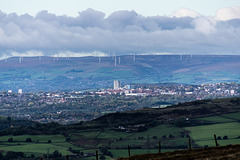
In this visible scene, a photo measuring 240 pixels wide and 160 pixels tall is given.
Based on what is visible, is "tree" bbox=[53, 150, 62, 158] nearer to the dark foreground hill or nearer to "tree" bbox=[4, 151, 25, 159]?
"tree" bbox=[4, 151, 25, 159]

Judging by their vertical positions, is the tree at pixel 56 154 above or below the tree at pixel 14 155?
above

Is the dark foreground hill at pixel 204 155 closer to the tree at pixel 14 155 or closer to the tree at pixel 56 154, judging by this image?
the tree at pixel 56 154

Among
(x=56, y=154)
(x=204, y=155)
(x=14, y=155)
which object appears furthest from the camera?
(x=14, y=155)

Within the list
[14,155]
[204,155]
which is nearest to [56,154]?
[14,155]

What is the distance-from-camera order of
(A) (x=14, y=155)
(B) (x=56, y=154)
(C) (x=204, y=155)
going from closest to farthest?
1. (C) (x=204, y=155)
2. (B) (x=56, y=154)
3. (A) (x=14, y=155)

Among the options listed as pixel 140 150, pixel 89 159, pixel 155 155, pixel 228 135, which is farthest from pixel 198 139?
pixel 155 155

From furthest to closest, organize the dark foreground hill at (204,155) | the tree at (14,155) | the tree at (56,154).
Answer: the tree at (14,155) → the tree at (56,154) → the dark foreground hill at (204,155)

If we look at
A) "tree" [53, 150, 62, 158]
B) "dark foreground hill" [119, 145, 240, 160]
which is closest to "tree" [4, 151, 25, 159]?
"tree" [53, 150, 62, 158]

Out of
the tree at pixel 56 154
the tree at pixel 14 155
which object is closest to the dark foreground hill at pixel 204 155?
the tree at pixel 56 154

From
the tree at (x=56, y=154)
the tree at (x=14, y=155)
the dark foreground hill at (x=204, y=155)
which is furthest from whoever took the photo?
the tree at (x=14, y=155)

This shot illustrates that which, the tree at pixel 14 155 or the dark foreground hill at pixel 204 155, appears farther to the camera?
the tree at pixel 14 155

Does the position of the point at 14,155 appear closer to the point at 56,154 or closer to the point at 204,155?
the point at 56,154
